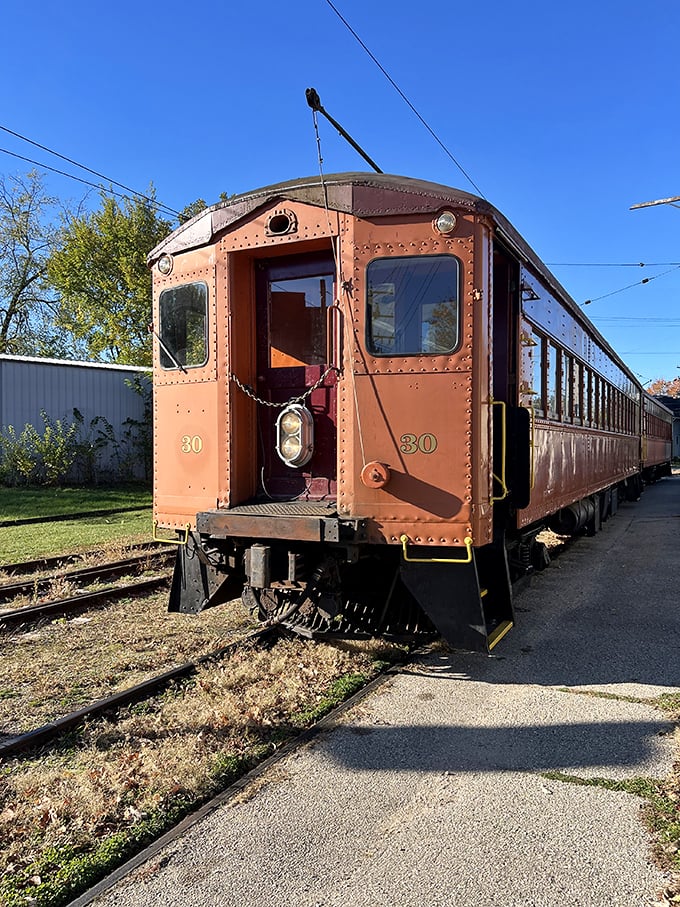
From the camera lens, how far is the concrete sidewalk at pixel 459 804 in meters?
2.89

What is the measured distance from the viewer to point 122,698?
4.70m

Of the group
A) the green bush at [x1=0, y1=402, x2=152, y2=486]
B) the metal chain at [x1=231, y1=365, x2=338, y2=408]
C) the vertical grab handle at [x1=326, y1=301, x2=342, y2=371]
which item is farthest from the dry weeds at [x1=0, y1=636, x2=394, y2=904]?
the green bush at [x1=0, y1=402, x2=152, y2=486]

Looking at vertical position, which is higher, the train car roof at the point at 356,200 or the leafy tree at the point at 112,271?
the leafy tree at the point at 112,271

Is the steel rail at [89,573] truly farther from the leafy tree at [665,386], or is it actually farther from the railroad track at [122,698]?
the leafy tree at [665,386]

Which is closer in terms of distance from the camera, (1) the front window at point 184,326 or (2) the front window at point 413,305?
(2) the front window at point 413,305

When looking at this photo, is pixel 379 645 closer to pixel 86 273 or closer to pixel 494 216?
pixel 494 216

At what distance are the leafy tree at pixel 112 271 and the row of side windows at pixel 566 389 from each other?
2239 centimetres

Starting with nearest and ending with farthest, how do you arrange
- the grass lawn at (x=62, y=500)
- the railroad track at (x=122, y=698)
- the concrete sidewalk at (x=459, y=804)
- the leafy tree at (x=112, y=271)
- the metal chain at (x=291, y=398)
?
the concrete sidewalk at (x=459, y=804), the railroad track at (x=122, y=698), the metal chain at (x=291, y=398), the grass lawn at (x=62, y=500), the leafy tree at (x=112, y=271)

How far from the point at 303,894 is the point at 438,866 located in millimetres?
598

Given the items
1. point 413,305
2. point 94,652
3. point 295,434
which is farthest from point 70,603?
point 413,305

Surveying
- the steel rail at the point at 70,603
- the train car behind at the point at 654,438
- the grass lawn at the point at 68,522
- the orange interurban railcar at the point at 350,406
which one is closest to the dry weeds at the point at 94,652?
the steel rail at the point at 70,603

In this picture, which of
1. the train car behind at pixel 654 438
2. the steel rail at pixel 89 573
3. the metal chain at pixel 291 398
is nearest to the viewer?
the metal chain at pixel 291 398

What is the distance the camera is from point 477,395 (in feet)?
16.3

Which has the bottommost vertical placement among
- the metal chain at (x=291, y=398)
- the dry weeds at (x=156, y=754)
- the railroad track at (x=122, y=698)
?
the dry weeds at (x=156, y=754)
